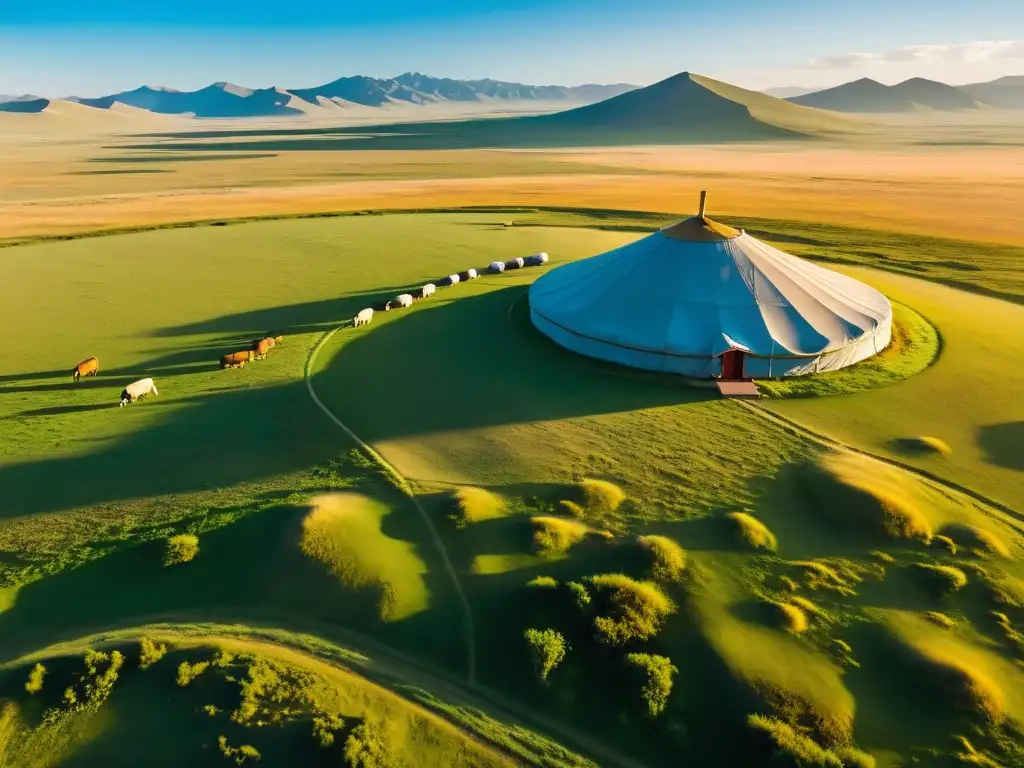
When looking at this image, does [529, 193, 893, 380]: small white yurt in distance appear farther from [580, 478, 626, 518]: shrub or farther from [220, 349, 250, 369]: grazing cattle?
[220, 349, 250, 369]: grazing cattle

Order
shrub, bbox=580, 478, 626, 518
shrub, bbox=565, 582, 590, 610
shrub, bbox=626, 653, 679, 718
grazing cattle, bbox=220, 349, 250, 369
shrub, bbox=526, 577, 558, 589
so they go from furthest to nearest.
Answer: grazing cattle, bbox=220, 349, 250, 369, shrub, bbox=580, 478, 626, 518, shrub, bbox=526, 577, 558, 589, shrub, bbox=565, 582, 590, 610, shrub, bbox=626, 653, 679, 718

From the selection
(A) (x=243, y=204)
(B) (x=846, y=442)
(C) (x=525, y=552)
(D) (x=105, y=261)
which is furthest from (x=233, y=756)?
(A) (x=243, y=204)

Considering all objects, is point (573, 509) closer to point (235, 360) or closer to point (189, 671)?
point (189, 671)

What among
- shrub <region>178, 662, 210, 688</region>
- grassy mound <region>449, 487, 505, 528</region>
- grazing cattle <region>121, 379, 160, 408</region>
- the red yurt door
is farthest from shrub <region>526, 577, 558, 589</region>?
grazing cattle <region>121, 379, 160, 408</region>

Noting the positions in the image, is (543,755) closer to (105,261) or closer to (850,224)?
(105,261)

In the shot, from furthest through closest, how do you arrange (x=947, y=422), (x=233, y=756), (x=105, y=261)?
1. (x=105, y=261)
2. (x=947, y=422)
3. (x=233, y=756)

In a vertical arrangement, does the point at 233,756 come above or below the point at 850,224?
below

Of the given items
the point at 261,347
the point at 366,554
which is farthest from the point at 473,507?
the point at 261,347
